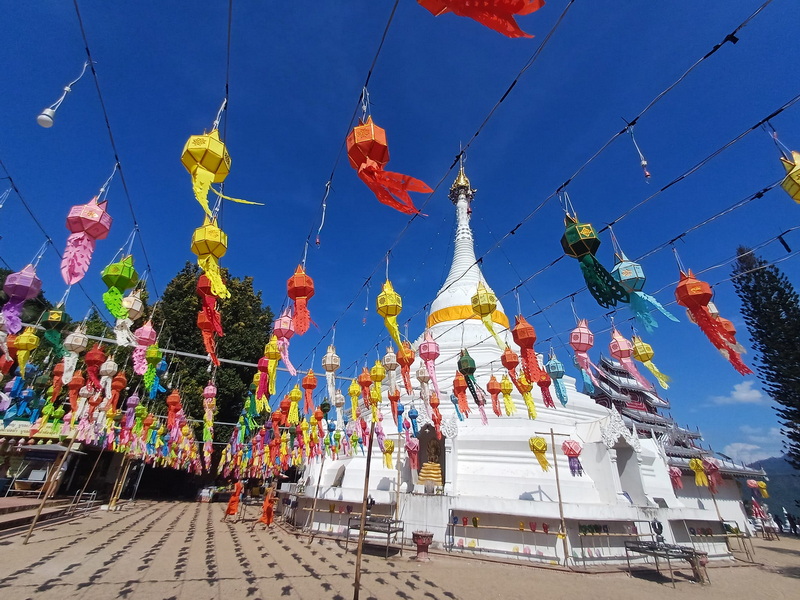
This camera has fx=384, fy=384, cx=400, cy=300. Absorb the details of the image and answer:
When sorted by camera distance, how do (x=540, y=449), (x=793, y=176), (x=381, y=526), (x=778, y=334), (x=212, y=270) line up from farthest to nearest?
1. (x=778, y=334)
2. (x=540, y=449)
3. (x=381, y=526)
4. (x=212, y=270)
5. (x=793, y=176)

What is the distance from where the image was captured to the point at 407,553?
1287 cm

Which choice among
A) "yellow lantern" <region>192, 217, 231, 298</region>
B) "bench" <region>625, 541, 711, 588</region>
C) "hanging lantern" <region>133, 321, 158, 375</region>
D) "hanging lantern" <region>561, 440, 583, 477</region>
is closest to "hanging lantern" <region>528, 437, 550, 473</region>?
"hanging lantern" <region>561, 440, 583, 477</region>

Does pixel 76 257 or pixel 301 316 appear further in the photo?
pixel 301 316

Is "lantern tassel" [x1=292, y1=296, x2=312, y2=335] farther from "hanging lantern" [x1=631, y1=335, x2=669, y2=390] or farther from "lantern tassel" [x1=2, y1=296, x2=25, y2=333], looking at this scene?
"hanging lantern" [x1=631, y1=335, x2=669, y2=390]

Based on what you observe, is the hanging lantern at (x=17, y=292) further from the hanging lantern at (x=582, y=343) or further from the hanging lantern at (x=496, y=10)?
the hanging lantern at (x=582, y=343)

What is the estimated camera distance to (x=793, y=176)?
4.42 metres

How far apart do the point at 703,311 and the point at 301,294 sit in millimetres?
7128

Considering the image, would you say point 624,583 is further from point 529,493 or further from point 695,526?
point 695,526

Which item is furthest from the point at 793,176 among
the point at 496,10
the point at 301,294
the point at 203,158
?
the point at 301,294

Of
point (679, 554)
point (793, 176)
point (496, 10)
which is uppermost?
point (793, 176)

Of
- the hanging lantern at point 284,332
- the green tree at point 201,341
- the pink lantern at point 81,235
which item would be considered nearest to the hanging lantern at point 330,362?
the hanging lantern at point 284,332

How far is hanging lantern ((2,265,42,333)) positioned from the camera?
7254 millimetres

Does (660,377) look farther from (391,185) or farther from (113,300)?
(113,300)

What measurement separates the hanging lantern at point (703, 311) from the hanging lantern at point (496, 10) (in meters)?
5.36
